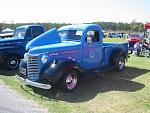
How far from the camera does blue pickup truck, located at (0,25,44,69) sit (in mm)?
13406

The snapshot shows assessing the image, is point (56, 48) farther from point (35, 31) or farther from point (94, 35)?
point (35, 31)

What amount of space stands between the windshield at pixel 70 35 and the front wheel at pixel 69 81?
1.68 meters

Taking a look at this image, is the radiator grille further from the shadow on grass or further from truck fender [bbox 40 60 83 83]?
the shadow on grass

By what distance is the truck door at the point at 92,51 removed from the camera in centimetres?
1012

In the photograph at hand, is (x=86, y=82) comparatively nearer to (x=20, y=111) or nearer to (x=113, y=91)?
(x=113, y=91)

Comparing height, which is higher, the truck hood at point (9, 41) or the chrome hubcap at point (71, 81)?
the truck hood at point (9, 41)

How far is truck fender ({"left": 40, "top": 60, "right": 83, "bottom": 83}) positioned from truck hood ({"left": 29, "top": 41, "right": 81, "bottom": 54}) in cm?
50

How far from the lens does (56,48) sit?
29.9ft

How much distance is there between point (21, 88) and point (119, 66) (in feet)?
15.4

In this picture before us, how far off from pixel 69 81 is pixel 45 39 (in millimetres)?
1952

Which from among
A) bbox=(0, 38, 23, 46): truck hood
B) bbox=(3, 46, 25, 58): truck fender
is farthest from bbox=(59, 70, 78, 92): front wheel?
bbox=(0, 38, 23, 46): truck hood

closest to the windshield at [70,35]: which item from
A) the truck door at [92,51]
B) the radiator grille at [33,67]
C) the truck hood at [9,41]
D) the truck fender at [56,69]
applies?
the truck door at [92,51]

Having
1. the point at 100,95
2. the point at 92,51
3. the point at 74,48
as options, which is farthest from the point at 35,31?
the point at 100,95

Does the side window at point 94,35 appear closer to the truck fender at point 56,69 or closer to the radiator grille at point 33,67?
the truck fender at point 56,69
